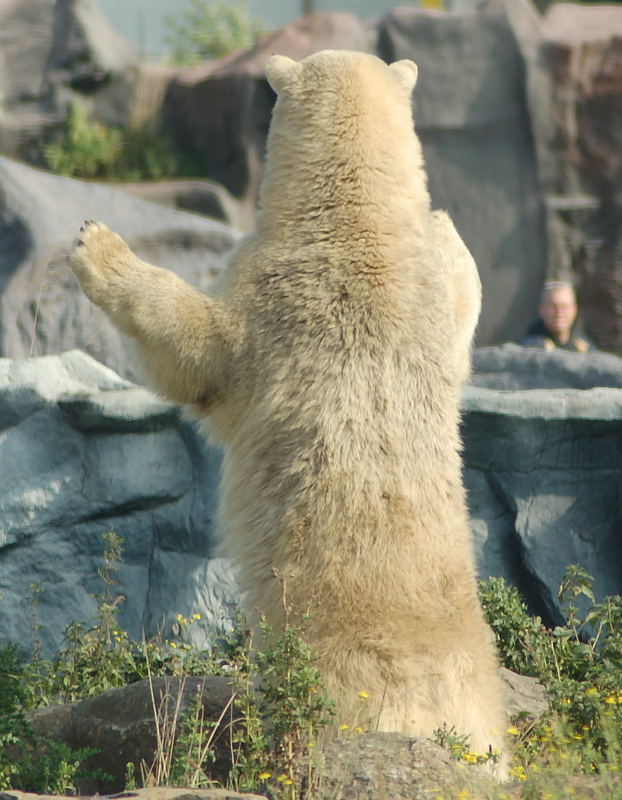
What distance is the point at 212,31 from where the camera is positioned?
1841cm

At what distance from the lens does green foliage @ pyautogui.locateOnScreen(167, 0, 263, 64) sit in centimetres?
1817

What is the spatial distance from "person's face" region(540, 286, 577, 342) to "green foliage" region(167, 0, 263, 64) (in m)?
9.47

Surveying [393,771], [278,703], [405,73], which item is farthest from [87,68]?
[393,771]

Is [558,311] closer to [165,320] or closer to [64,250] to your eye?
[64,250]

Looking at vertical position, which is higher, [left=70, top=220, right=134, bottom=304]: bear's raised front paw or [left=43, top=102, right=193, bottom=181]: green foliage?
[left=70, top=220, right=134, bottom=304]: bear's raised front paw

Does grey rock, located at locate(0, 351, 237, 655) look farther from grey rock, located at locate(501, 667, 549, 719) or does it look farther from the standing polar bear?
the standing polar bear

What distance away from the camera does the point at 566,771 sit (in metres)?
3.71

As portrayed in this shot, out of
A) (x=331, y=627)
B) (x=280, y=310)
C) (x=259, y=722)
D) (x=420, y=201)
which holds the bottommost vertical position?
(x=259, y=722)

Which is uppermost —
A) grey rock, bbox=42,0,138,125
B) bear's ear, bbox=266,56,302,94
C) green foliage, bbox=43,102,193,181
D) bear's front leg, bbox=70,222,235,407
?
bear's ear, bbox=266,56,302,94

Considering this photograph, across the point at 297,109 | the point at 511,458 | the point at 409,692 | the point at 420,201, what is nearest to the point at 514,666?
the point at 511,458

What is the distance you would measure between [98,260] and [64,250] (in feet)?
19.3

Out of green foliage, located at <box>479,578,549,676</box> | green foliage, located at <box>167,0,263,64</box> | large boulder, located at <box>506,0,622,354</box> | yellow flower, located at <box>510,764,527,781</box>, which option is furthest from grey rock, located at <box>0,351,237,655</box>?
green foliage, located at <box>167,0,263,64</box>

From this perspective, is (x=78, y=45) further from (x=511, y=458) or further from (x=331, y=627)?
(x=331, y=627)

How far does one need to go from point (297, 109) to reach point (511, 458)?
2625 millimetres
